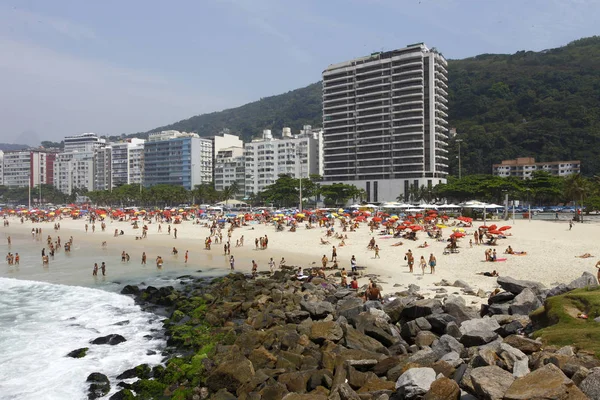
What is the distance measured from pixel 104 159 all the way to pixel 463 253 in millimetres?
170947

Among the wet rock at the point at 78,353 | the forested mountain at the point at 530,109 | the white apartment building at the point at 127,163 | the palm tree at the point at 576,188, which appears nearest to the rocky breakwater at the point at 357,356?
the wet rock at the point at 78,353

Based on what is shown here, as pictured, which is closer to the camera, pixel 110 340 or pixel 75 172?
pixel 110 340

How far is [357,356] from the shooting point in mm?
11164

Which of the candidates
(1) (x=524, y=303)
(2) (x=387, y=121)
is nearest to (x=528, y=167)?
(2) (x=387, y=121)

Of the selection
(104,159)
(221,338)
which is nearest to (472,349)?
(221,338)

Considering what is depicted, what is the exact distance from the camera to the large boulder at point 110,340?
54.8 ft

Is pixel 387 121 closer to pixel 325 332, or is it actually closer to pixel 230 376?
pixel 325 332

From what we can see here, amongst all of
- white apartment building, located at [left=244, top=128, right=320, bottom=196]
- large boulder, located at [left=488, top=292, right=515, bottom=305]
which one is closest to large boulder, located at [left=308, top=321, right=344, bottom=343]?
large boulder, located at [left=488, top=292, right=515, bottom=305]

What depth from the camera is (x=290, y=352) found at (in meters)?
12.2

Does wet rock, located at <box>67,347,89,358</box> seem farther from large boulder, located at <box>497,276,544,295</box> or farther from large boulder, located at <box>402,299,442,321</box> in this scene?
large boulder, located at <box>497,276,544,295</box>

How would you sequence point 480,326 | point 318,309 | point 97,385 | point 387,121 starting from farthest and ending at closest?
point 387,121
point 318,309
point 97,385
point 480,326

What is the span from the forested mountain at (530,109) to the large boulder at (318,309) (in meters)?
126

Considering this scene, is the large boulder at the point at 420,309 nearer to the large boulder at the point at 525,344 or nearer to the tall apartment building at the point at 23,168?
the large boulder at the point at 525,344

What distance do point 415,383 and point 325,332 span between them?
5011mm
